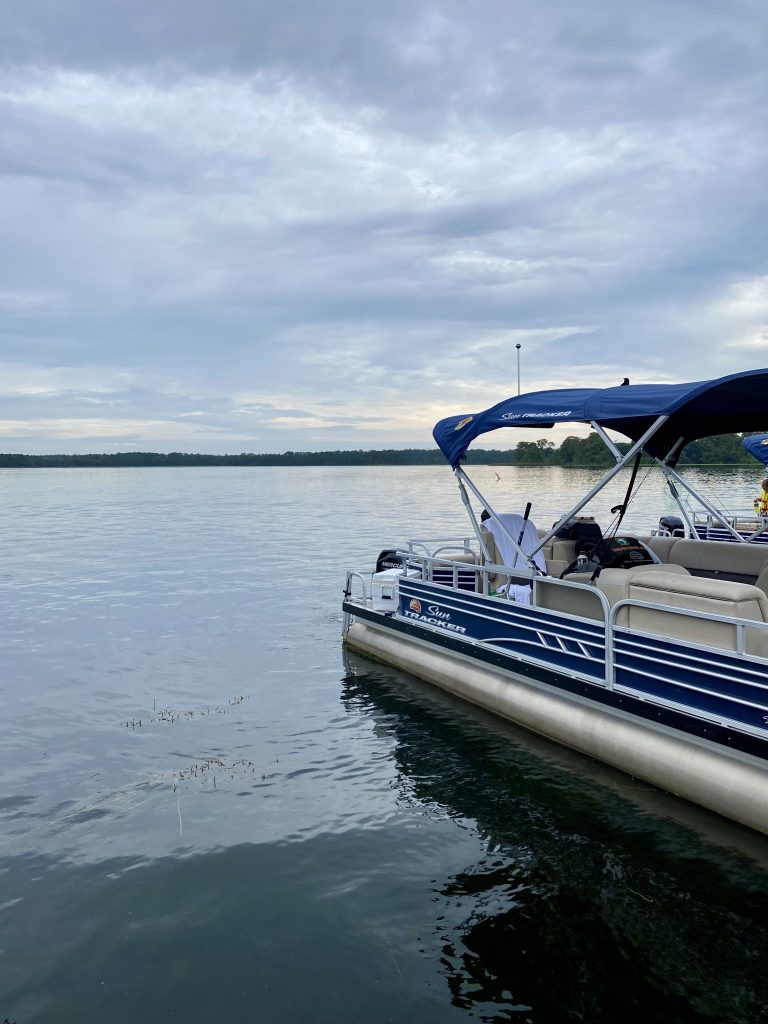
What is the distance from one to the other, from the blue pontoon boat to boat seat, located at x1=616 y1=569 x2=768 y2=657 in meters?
0.01

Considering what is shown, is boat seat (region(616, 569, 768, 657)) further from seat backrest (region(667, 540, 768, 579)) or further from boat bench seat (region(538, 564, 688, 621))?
seat backrest (region(667, 540, 768, 579))

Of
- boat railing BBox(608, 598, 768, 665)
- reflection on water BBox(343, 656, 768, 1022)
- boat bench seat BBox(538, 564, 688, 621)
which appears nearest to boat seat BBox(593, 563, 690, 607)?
boat bench seat BBox(538, 564, 688, 621)

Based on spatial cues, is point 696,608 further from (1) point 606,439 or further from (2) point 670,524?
(2) point 670,524

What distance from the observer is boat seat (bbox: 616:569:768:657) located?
6.26m

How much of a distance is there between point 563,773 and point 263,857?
9.57ft

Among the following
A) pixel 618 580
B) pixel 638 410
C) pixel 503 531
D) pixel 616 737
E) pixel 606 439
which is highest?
pixel 638 410

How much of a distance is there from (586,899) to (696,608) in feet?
8.31

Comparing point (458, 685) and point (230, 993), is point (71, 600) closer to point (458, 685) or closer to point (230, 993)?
point (458, 685)

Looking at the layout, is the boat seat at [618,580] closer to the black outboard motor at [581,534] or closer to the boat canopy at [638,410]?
the boat canopy at [638,410]

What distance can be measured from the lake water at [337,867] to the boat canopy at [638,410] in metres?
3.36

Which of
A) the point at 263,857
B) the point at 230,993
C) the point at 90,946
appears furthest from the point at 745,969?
the point at 90,946

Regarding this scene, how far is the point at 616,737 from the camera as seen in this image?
277 inches

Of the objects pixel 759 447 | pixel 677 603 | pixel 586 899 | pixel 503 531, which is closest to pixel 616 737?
pixel 677 603

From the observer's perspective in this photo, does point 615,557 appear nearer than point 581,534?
Yes
